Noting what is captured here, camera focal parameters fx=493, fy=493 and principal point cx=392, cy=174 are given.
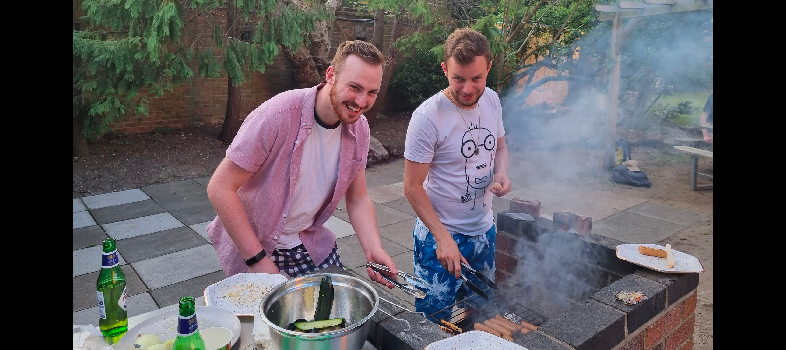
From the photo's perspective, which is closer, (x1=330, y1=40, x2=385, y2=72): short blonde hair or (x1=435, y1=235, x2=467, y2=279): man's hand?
(x1=330, y1=40, x2=385, y2=72): short blonde hair

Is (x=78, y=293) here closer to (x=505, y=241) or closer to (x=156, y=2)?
(x=505, y=241)

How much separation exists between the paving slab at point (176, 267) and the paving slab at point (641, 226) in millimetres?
5025

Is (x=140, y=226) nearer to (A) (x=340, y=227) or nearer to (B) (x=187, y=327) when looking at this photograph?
(A) (x=340, y=227)

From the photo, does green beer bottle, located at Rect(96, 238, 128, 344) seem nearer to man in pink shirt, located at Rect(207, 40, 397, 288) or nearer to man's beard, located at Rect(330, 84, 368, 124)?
man in pink shirt, located at Rect(207, 40, 397, 288)

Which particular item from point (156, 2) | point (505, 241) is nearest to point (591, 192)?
point (505, 241)

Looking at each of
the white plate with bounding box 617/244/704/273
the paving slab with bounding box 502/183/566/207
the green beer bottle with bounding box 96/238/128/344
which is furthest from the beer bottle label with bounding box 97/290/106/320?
the paving slab with bounding box 502/183/566/207

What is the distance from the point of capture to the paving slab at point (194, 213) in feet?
21.6

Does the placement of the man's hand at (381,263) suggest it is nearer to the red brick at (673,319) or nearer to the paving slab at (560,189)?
the red brick at (673,319)

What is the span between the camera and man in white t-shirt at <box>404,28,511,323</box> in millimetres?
2805

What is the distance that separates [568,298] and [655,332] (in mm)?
826

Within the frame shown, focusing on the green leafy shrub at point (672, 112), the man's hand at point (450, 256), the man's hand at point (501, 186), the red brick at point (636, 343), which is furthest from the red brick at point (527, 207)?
the green leafy shrub at point (672, 112)

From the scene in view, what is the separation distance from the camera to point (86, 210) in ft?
22.7

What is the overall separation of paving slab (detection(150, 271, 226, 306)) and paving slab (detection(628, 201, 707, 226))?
589 cm
